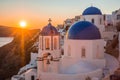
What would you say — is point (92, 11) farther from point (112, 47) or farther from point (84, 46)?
point (84, 46)

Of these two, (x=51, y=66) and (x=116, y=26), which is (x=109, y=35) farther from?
(x=51, y=66)

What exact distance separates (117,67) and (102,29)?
10.5 metres

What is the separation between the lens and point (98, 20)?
2705 cm

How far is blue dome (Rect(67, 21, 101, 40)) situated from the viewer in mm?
18312

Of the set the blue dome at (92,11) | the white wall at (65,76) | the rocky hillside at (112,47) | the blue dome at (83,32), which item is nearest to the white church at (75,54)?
the blue dome at (83,32)

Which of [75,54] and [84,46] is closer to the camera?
[84,46]

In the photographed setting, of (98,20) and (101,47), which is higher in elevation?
(98,20)

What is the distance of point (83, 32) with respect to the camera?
18.3 metres

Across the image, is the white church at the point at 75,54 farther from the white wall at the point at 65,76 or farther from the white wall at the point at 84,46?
the white wall at the point at 65,76

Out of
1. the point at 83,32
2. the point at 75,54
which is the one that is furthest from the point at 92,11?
the point at 75,54

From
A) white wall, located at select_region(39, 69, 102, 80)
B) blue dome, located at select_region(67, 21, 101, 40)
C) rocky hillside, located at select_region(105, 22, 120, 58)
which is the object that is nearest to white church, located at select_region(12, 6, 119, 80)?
blue dome, located at select_region(67, 21, 101, 40)

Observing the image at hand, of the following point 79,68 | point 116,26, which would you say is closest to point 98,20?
point 116,26

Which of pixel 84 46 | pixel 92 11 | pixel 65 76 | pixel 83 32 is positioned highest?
pixel 92 11

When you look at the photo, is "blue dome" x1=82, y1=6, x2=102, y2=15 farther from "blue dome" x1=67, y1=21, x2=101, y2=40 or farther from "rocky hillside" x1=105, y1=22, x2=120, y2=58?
"blue dome" x1=67, y1=21, x2=101, y2=40
